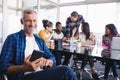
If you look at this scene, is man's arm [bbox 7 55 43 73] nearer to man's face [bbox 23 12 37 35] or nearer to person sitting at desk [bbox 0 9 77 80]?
person sitting at desk [bbox 0 9 77 80]

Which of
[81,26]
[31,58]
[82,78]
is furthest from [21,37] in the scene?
[81,26]

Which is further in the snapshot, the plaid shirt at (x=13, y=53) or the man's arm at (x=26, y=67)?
the plaid shirt at (x=13, y=53)

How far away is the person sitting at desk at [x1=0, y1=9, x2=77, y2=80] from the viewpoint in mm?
1313

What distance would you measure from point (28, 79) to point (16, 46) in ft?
0.98

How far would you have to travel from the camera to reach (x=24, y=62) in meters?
1.33

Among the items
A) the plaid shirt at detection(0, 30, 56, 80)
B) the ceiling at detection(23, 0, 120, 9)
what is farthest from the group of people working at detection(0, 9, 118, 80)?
the ceiling at detection(23, 0, 120, 9)

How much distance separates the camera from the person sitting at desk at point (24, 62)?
4.31ft

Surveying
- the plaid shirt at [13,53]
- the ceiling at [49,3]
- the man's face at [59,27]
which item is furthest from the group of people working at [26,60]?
the ceiling at [49,3]

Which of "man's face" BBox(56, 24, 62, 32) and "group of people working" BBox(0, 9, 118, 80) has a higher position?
"man's face" BBox(56, 24, 62, 32)

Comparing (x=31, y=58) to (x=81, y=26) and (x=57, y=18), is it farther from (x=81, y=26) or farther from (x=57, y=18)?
(x=57, y=18)

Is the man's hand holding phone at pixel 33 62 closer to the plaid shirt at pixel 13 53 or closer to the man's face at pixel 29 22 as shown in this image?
the plaid shirt at pixel 13 53

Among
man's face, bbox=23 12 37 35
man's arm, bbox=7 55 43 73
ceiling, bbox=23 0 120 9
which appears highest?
ceiling, bbox=23 0 120 9

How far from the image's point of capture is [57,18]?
22.2 feet

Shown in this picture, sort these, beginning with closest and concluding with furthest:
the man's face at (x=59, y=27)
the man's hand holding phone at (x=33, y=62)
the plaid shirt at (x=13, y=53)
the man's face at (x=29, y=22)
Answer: the man's hand holding phone at (x=33, y=62), the plaid shirt at (x=13, y=53), the man's face at (x=29, y=22), the man's face at (x=59, y=27)
